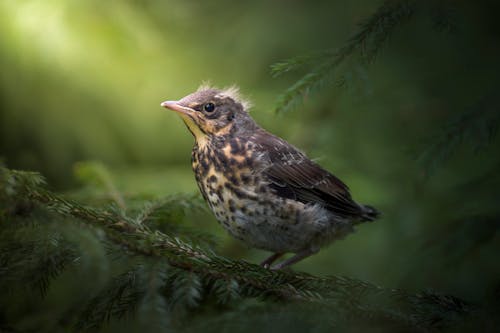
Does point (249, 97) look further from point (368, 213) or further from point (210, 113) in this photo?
point (368, 213)

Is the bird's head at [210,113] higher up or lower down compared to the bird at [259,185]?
higher up

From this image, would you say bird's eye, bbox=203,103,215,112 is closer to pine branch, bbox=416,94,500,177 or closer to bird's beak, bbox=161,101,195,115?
bird's beak, bbox=161,101,195,115

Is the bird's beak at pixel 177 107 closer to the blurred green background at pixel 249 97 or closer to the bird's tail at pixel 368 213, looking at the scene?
the blurred green background at pixel 249 97

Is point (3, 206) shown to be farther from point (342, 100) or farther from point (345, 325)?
point (342, 100)

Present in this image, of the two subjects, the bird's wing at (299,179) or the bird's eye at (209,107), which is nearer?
the bird's wing at (299,179)

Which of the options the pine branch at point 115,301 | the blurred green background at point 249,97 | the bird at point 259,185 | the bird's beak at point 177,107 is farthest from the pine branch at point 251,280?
the blurred green background at point 249,97

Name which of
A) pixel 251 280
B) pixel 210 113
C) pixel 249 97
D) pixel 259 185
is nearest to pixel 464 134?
pixel 251 280

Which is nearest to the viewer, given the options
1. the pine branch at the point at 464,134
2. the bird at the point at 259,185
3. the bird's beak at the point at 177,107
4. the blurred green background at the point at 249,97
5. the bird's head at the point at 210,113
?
the pine branch at the point at 464,134
